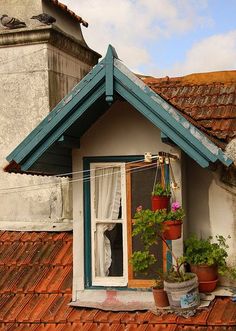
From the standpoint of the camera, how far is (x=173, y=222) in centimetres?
604

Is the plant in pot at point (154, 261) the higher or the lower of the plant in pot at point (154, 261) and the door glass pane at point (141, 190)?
the lower

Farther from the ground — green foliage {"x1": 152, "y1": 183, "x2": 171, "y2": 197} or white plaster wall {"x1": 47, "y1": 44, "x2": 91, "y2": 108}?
white plaster wall {"x1": 47, "y1": 44, "x2": 91, "y2": 108}

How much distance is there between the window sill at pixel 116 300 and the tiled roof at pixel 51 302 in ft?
0.23

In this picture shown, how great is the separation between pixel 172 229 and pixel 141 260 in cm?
49

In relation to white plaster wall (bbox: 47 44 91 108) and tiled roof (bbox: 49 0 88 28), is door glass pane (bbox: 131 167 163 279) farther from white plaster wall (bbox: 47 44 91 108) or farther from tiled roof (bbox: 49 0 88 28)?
tiled roof (bbox: 49 0 88 28)

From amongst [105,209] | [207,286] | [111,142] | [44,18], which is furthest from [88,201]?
[44,18]

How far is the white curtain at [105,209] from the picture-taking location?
22.1ft

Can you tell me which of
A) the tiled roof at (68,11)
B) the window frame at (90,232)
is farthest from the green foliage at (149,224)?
the tiled roof at (68,11)

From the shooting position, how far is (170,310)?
6.12 metres

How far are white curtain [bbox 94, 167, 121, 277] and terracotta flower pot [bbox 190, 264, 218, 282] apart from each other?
1.09m

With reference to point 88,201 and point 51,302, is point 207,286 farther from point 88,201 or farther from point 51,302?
point 51,302

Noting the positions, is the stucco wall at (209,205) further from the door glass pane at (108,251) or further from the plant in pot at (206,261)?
the door glass pane at (108,251)

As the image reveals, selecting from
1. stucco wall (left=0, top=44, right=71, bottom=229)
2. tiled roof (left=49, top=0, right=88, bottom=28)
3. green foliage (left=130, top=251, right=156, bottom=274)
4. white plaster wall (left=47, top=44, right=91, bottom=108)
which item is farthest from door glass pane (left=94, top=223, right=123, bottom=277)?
tiled roof (left=49, top=0, right=88, bottom=28)

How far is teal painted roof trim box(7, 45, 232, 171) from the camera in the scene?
233 inches
